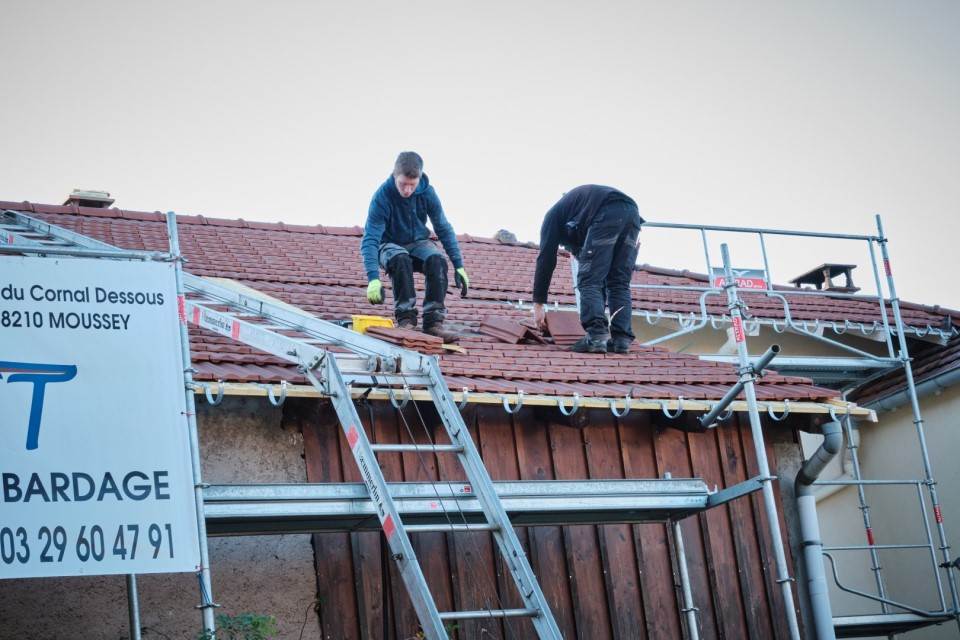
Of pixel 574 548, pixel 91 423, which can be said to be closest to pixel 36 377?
pixel 91 423

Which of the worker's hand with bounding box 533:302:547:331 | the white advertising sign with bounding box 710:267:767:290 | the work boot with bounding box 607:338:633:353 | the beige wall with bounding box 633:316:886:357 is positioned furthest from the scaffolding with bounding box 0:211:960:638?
the beige wall with bounding box 633:316:886:357

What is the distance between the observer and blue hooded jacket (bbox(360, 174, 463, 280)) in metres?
10.5

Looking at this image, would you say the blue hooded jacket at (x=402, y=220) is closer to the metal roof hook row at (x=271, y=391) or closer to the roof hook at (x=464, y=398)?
the roof hook at (x=464, y=398)

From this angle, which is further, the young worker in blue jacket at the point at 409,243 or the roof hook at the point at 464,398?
the young worker in blue jacket at the point at 409,243

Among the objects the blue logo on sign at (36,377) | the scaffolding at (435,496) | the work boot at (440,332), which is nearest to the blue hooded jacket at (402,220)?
the work boot at (440,332)

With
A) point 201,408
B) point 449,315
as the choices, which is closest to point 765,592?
point 449,315

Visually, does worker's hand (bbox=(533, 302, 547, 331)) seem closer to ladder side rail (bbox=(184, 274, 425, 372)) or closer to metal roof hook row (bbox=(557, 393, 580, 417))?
metal roof hook row (bbox=(557, 393, 580, 417))

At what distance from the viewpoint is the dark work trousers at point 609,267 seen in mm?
11156

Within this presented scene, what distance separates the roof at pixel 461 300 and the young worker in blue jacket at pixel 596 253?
286 millimetres

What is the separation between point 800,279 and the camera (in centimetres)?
1717

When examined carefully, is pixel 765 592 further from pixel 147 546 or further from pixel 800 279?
pixel 800 279

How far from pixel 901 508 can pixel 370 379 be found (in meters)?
8.31

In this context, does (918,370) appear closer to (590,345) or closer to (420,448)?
(590,345)

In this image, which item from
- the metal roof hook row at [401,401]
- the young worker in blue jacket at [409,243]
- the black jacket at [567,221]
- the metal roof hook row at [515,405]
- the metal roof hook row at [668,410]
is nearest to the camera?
the metal roof hook row at [401,401]
